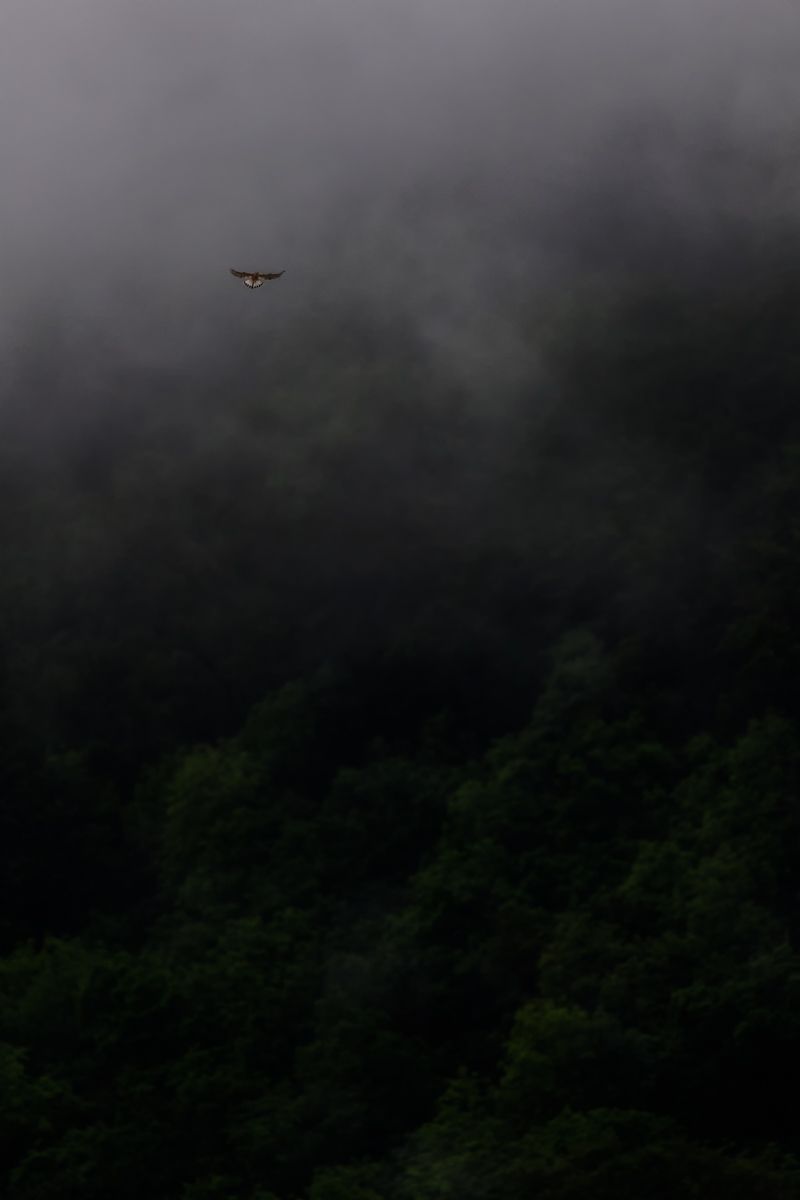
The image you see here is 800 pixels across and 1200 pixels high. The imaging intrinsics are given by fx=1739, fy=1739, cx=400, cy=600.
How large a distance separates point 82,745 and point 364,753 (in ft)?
18.4

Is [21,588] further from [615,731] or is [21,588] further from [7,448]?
[615,731]

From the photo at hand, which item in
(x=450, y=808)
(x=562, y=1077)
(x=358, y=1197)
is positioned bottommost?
(x=358, y=1197)

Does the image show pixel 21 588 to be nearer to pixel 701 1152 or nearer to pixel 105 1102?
pixel 105 1102

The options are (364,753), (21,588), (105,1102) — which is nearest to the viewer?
(105,1102)

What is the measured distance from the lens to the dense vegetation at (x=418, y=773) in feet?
73.6

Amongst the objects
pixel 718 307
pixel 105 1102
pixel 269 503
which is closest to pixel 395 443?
pixel 269 503

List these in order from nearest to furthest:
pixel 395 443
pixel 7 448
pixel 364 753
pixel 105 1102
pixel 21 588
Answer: pixel 105 1102 → pixel 364 753 → pixel 21 588 → pixel 395 443 → pixel 7 448

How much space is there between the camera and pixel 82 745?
112 ft

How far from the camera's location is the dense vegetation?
22422 mm

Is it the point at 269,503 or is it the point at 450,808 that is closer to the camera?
the point at 450,808

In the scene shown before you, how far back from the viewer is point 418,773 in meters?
31.7

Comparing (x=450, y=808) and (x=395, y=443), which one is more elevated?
(x=395, y=443)

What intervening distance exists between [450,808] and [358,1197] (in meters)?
10.9

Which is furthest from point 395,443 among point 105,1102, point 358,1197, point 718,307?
point 358,1197
